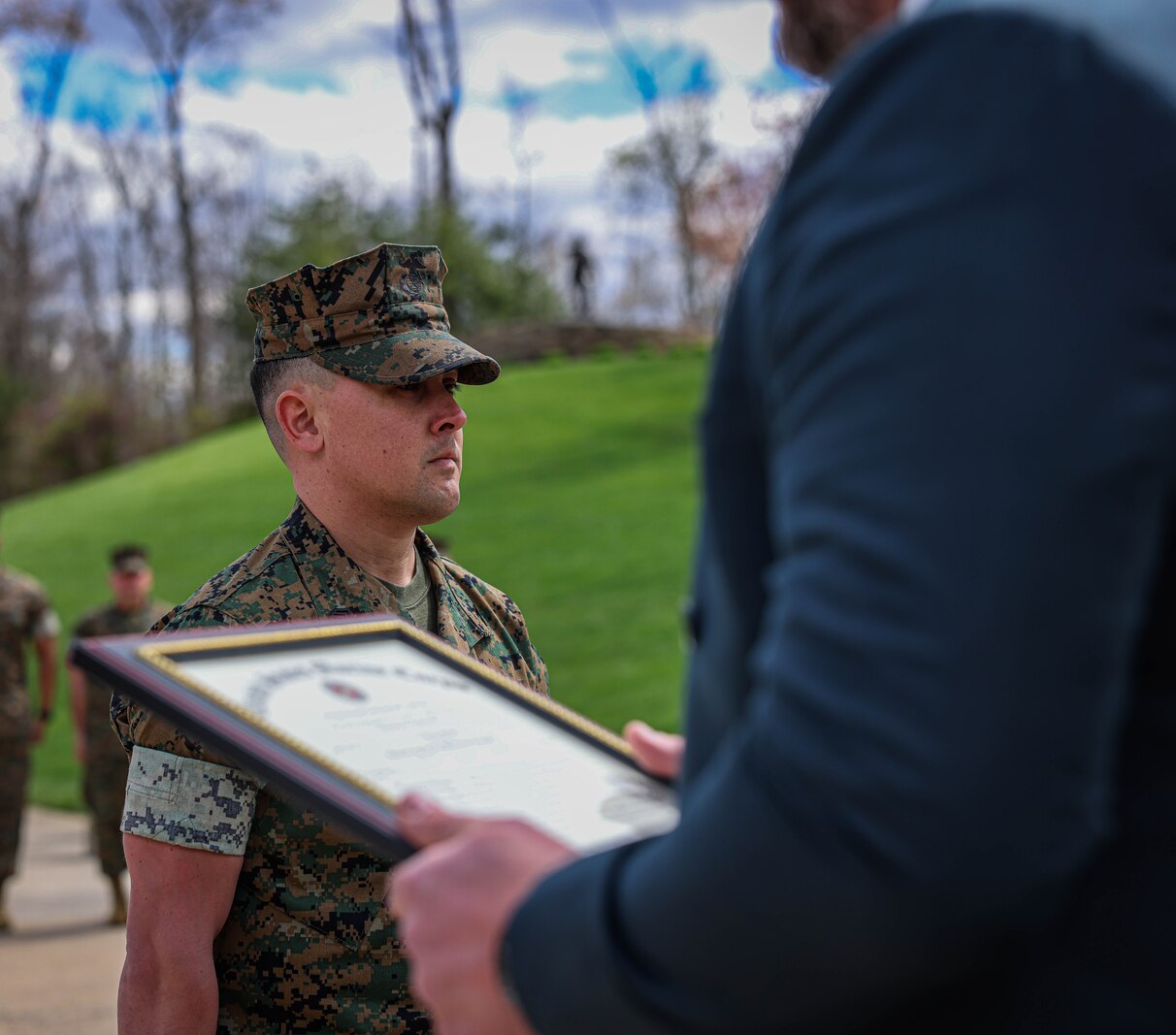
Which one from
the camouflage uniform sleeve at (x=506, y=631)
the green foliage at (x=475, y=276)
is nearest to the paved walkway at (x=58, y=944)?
the camouflage uniform sleeve at (x=506, y=631)

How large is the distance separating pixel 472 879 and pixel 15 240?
147ft

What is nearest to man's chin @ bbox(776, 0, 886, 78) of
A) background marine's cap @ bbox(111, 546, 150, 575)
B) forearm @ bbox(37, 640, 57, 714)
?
background marine's cap @ bbox(111, 546, 150, 575)

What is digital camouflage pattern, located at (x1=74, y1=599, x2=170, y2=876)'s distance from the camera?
387 inches

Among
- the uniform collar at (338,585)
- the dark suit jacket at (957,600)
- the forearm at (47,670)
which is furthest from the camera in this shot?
the forearm at (47,670)

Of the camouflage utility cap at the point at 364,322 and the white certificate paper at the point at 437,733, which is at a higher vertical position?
the camouflage utility cap at the point at 364,322

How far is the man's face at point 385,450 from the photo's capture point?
2.88 m

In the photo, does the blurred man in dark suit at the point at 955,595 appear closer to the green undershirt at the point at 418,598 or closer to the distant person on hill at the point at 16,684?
the green undershirt at the point at 418,598

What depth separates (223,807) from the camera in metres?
2.45

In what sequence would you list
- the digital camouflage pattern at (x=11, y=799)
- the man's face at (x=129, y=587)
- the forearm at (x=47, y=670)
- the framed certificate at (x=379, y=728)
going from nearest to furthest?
the framed certificate at (x=379, y=728) → the digital camouflage pattern at (x=11, y=799) → the man's face at (x=129, y=587) → the forearm at (x=47, y=670)

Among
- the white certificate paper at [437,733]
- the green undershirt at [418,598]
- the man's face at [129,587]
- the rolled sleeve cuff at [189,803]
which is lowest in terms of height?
the man's face at [129,587]

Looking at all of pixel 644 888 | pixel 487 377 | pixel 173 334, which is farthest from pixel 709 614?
pixel 173 334

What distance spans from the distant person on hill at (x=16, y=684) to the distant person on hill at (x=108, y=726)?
11.4 inches

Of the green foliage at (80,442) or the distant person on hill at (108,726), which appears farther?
the green foliage at (80,442)

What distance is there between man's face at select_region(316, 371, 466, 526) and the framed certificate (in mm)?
1438
